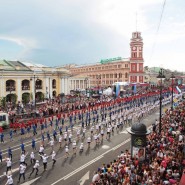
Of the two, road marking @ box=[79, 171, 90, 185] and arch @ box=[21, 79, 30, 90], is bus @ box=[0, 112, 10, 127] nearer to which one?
road marking @ box=[79, 171, 90, 185]

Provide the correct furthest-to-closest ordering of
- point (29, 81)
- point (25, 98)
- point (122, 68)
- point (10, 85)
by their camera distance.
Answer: point (122, 68)
point (29, 81)
point (25, 98)
point (10, 85)

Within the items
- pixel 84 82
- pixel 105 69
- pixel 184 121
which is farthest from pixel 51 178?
pixel 105 69

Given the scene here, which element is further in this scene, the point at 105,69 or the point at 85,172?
the point at 105,69

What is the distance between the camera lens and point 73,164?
53.4 ft

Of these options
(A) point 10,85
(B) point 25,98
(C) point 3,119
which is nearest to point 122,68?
(B) point 25,98

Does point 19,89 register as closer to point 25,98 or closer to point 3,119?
point 25,98

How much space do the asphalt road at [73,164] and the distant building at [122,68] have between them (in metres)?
66.5

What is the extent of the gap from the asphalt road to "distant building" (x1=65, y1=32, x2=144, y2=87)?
66.5 m

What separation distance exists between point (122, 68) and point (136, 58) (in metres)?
7.88

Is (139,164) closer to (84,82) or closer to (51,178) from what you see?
(51,178)

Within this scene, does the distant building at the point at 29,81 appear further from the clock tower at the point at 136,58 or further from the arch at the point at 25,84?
the clock tower at the point at 136,58

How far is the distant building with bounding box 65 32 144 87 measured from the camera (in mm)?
85375

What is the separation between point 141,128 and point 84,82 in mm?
71273

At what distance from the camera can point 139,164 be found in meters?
13.0
